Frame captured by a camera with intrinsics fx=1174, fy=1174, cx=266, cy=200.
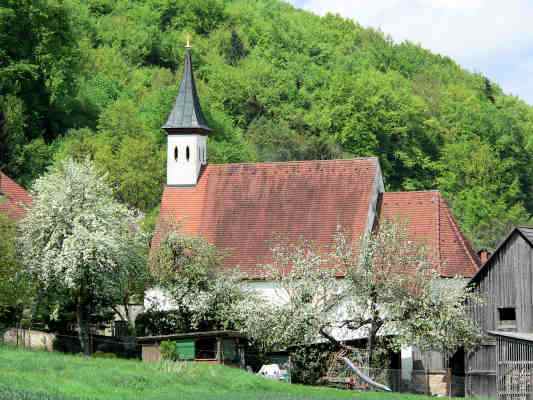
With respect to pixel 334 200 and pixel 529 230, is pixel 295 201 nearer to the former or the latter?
pixel 334 200

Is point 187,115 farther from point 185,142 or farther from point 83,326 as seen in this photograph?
point 83,326

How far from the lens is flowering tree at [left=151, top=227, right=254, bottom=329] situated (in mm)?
42812

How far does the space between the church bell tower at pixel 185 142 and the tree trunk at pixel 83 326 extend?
380 inches

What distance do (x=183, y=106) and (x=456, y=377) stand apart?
18.2 m

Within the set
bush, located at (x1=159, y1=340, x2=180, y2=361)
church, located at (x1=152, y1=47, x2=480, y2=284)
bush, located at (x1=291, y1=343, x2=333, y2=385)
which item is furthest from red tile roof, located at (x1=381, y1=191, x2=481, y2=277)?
bush, located at (x1=159, y1=340, x2=180, y2=361)

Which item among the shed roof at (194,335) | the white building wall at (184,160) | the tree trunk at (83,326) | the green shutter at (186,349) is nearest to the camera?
the shed roof at (194,335)

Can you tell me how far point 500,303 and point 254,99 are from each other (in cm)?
6069

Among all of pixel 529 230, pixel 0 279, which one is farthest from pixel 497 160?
pixel 0 279

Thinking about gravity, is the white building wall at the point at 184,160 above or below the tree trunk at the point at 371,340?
above

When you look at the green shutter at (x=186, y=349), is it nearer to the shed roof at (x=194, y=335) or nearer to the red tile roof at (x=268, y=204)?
the shed roof at (x=194, y=335)

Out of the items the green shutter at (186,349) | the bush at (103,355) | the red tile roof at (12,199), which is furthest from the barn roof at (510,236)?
the red tile roof at (12,199)

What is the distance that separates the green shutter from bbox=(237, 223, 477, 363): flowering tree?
2.03 metres

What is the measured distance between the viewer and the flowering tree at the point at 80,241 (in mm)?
42188

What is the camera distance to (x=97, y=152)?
63500mm
